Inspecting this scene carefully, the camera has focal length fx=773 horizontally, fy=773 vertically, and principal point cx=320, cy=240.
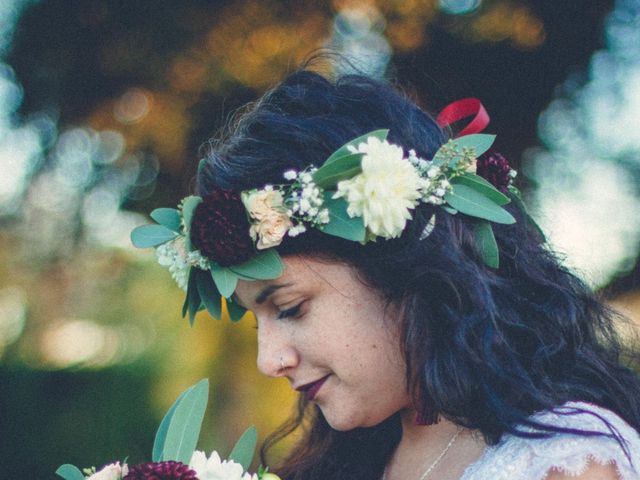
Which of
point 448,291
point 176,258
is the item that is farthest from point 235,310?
point 448,291

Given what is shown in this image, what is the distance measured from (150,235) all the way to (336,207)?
506 mm

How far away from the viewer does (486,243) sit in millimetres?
2004

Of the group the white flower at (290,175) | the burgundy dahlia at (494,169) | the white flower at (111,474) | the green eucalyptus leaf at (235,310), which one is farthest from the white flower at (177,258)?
the burgundy dahlia at (494,169)

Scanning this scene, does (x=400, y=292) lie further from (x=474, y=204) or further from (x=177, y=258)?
(x=177, y=258)

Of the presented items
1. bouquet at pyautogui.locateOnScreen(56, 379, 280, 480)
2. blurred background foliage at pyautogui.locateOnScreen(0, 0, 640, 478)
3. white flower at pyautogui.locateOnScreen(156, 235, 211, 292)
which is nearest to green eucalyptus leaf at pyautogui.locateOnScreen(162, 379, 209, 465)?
bouquet at pyautogui.locateOnScreen(56, 379, 280, 480)

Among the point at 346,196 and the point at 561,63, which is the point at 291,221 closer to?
the point at 346,196

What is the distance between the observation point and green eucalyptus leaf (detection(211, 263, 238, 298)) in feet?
6.28

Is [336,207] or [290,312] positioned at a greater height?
[336,207]

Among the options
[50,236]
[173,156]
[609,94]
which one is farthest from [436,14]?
[50,236]

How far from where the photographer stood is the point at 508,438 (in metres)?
1.86

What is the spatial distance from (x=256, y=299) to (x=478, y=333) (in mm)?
564

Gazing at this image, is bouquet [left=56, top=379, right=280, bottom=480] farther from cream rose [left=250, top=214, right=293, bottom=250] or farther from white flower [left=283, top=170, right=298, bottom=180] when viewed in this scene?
white flower [left=283, top=170, right=298, bottom=180]

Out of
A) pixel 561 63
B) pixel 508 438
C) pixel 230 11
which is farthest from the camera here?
pixel 230 11

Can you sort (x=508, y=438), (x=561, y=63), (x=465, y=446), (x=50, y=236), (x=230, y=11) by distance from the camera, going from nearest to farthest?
(x=508, y=438) < (x=465, y=446) < (x=561, y=63) < (x=230, y=11) < (x=50, y=236)
